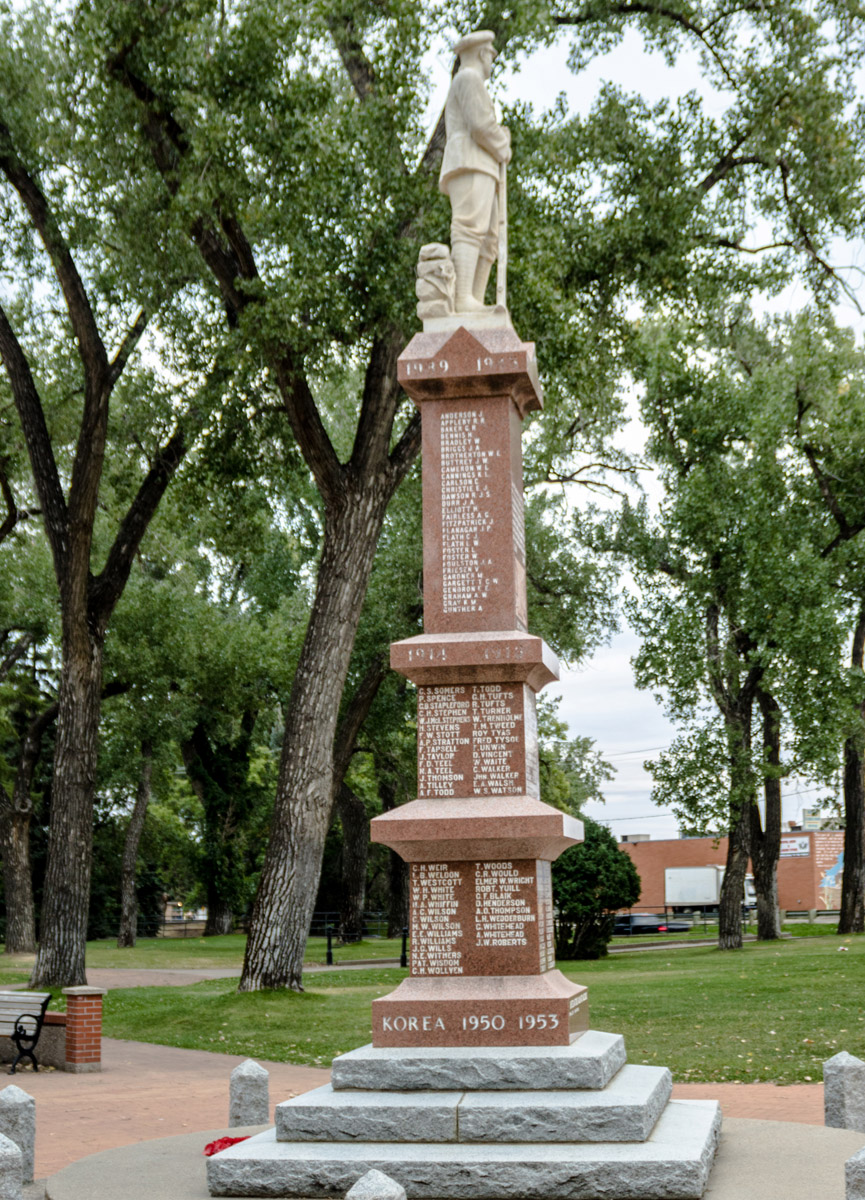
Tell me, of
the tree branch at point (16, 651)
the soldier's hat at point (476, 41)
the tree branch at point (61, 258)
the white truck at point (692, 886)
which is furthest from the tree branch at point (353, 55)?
the white truck at point (692, 886)

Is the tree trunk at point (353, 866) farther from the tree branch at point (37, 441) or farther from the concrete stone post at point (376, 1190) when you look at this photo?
the concrete stone post at point (376, 1190)

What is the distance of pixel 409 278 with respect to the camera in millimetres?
15648

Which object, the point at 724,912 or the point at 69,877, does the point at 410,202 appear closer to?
the point at 69,877

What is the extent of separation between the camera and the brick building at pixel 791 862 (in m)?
59.0

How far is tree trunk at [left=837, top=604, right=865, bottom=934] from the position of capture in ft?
99.2

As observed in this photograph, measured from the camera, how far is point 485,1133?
686 centimetres

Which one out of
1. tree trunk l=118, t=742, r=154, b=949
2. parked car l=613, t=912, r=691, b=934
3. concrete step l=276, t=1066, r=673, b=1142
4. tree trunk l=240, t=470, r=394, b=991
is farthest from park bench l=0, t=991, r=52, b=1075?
parked car l=613, t=912, r=691, b=934

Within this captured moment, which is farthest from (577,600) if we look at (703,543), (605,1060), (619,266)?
(605,1060)

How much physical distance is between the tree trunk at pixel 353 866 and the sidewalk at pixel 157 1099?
24509mm

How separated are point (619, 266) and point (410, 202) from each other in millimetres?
3470

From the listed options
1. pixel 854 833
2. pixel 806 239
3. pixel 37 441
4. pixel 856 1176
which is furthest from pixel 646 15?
pixel 854 833

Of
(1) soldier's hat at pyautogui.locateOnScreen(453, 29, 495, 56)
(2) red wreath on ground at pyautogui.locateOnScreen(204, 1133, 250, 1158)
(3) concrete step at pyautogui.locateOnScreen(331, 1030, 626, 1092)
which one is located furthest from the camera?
(1) soldier's hat at pyautogui.locateOnScreen(453, 29, 495, 56)

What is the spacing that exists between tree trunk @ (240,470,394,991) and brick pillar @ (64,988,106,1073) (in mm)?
3482

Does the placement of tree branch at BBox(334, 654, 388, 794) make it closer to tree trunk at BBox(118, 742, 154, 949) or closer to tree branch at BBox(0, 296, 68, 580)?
tree branch at BBox(0, 296, 68, 580)
